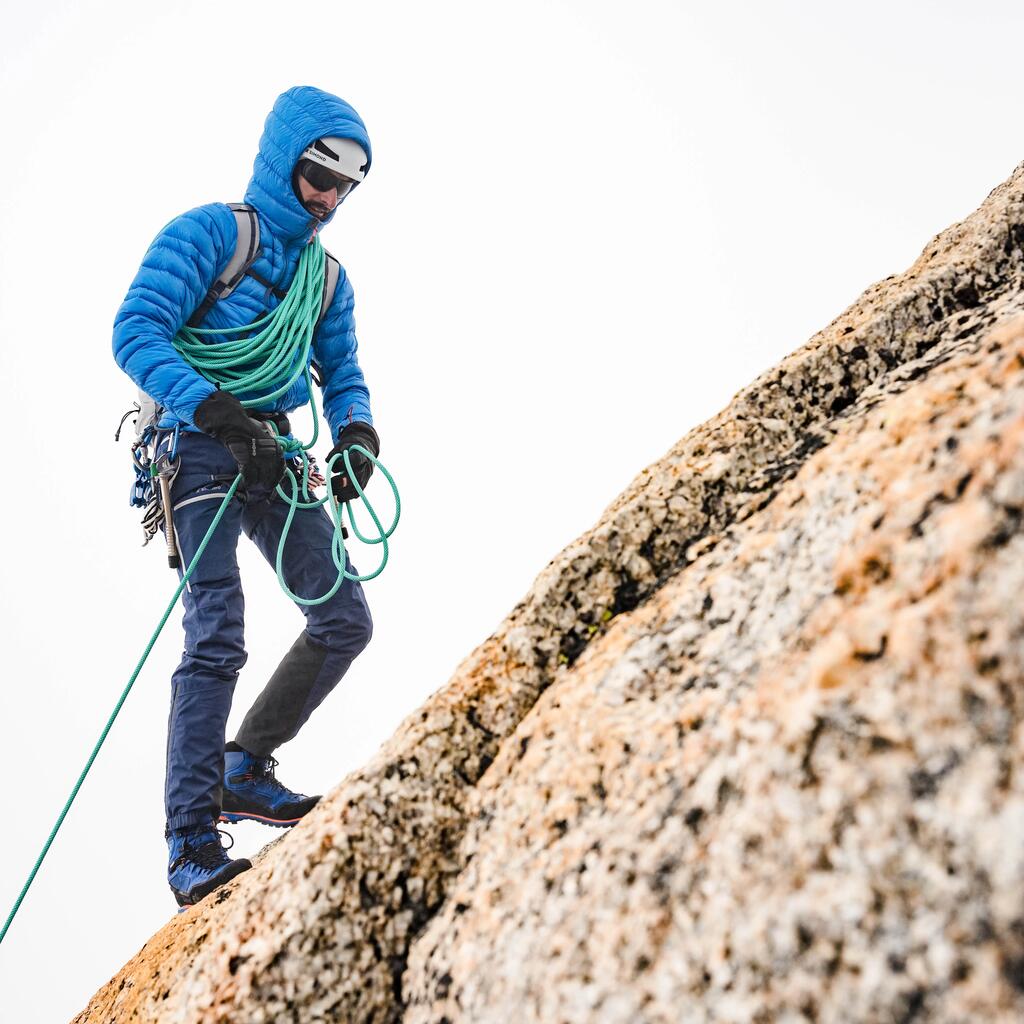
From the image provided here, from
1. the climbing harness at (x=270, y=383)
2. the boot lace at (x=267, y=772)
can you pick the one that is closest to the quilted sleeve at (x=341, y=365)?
the climbing harness at (x=270, y=383)

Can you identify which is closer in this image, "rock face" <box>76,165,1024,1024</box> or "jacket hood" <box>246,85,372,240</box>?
"rock face" <box>76,165,1024,1024</box>

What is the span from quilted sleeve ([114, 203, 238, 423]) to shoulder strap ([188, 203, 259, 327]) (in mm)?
104

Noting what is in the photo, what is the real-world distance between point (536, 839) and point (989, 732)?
0.98 metres

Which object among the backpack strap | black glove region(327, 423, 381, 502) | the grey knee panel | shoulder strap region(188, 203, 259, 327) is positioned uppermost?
shoulder strap region(188, 203, 259, 327)

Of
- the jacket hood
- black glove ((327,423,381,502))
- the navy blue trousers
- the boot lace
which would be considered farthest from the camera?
black glove ((327,423,381,502))

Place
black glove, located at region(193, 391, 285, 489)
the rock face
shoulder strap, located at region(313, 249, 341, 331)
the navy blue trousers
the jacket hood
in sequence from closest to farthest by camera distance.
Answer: the rock face → the navy blue trousers → black glove, located at region(193, 391, 285, 489) → the jacket hood → shoulder strap, located at region(313, 249, 341, 331)

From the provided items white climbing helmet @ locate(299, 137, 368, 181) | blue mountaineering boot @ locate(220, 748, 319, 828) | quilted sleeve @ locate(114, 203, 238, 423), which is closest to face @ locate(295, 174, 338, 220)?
white climbing helmet @ locate(299, 137, 368, 181)

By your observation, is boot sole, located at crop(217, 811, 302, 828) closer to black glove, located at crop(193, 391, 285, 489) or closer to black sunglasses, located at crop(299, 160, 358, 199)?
black glove, located at crop(193, 391, 285, 489)

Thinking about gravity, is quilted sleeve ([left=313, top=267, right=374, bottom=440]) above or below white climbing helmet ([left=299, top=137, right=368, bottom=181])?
below

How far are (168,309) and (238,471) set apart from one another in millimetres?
974

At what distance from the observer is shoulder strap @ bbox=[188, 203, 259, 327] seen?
16.6ft

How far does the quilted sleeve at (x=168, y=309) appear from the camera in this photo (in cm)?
465

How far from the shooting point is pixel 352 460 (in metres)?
5.59

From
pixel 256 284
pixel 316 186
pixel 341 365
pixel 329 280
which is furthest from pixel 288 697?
pixel 316 186
